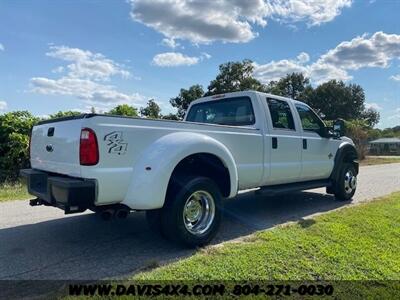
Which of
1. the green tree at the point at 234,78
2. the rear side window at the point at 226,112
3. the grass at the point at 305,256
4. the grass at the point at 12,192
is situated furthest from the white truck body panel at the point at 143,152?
the green tree at the point at 234,78

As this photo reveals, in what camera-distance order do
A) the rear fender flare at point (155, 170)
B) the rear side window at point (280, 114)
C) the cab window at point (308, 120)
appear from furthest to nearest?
the cab window at point (308, 120) < the rear side window at point (280, 114) < the rear fender flare at point (155, 170)

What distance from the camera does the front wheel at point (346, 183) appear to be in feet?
Result: 26.1

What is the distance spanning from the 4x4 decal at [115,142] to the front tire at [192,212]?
83 centimetres

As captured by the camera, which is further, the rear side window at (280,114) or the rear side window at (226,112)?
the rear side window at (280,114)

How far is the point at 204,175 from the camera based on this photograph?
508 centimetres

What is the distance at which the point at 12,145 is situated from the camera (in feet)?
34.6

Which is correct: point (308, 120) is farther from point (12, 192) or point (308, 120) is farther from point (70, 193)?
point (12, 192)

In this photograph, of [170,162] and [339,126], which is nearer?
[170,162]

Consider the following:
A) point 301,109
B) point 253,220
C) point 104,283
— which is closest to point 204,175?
point 253,220

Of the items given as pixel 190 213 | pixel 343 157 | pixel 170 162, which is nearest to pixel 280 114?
pixel 343 157

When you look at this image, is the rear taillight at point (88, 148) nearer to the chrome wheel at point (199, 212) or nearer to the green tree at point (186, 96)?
the chrome wheel at point (199, 212)

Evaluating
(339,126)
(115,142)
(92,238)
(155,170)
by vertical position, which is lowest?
(92,238)

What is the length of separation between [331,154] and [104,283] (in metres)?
5.60

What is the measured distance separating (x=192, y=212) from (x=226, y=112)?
235cm
